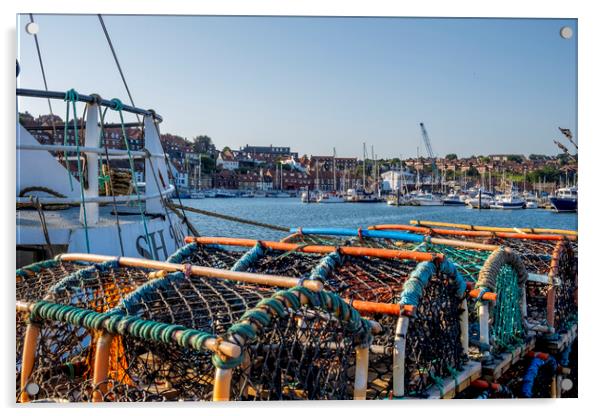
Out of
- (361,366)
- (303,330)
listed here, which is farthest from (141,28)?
(361,366)

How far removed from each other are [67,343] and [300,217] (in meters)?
16.8

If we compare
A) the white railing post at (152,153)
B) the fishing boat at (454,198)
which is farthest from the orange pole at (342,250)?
the fishing boat at (454,198)

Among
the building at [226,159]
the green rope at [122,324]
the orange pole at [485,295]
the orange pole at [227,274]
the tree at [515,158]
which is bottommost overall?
the orange pole at [485,295]

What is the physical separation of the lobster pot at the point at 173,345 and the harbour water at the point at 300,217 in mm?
4815

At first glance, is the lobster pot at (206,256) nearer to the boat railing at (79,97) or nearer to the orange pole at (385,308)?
the orange pole at (385,308)

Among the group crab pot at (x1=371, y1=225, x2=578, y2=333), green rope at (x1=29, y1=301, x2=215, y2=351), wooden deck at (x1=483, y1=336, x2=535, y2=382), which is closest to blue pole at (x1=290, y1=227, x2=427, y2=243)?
crab pot at (x1=371, y1=225, x2=578, y2=333)

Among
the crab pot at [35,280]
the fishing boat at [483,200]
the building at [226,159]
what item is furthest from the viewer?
the fishing boat at [483,200]

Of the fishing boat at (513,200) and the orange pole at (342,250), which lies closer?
the orange pole at (342,250)

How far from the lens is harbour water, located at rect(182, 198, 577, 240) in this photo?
11731mm

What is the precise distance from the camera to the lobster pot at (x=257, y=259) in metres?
3.10

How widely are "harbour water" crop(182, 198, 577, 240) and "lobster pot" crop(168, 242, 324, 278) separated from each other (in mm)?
4019

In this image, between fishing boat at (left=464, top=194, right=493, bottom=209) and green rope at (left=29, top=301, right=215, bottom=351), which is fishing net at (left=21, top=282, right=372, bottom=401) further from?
fishing boat at (left=464, top=194, right=493, bottom=209)

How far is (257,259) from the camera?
126 inches
